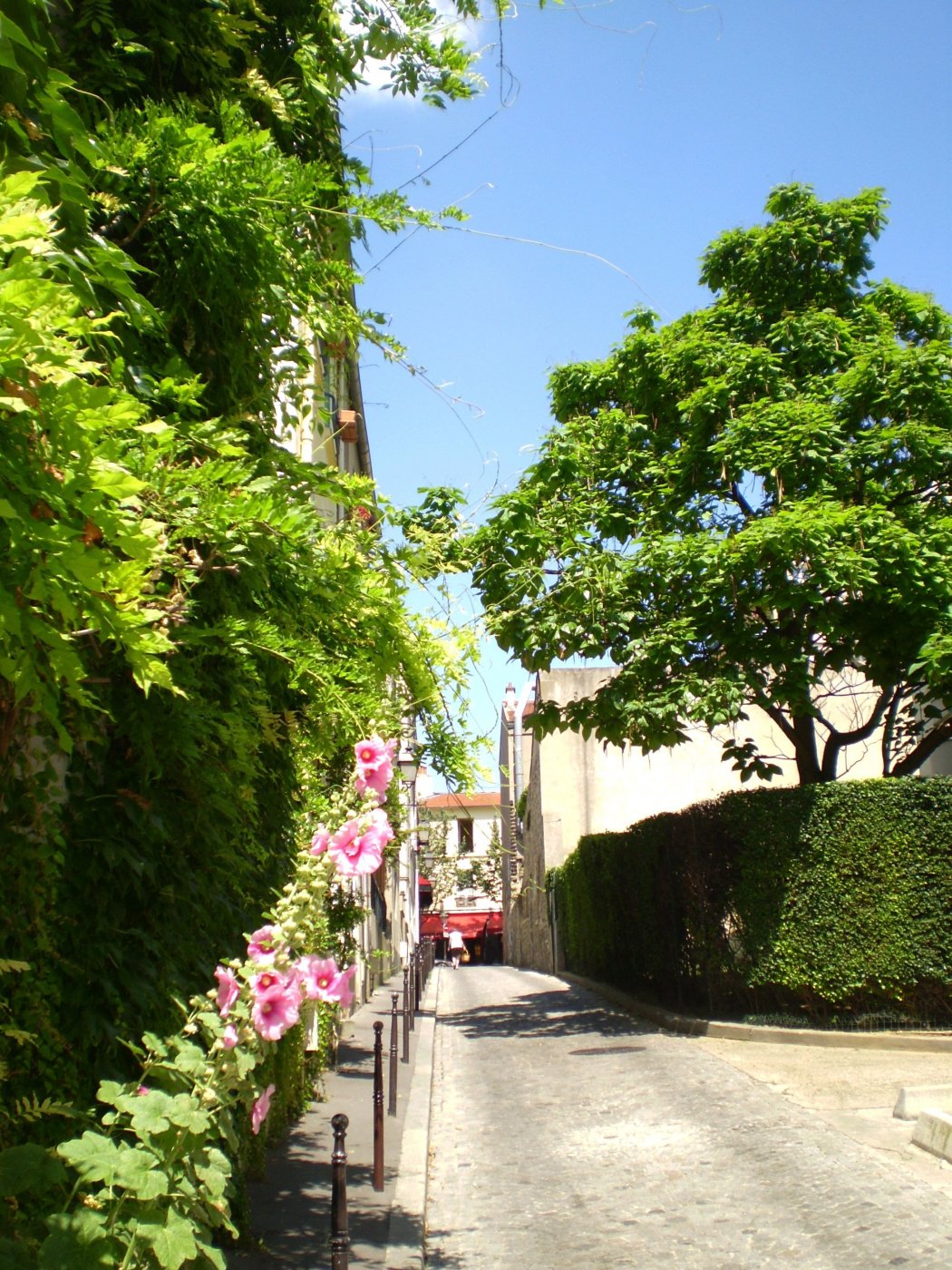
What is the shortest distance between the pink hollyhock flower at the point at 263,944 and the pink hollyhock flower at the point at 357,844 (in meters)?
0.26

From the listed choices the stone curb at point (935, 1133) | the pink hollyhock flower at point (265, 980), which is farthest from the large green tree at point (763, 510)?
the pink hollyhock flower at point (265, 980)

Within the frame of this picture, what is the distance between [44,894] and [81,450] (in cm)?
209

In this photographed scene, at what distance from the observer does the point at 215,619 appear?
14.6ft

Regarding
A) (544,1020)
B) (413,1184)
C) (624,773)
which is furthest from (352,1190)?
(624,773)

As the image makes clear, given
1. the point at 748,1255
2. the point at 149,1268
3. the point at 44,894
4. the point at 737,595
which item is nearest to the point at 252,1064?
the point at 149,1268

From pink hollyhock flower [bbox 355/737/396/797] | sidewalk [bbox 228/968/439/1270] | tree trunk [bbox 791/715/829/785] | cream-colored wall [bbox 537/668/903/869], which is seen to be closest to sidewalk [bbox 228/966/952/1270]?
sidewalk [bbox 228/968/439/1270]

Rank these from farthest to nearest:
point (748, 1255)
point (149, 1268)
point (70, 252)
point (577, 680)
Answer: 1. point (577, 680)
2. point (748, 1255)
3. point (70, 252)
4. point (149, 1268)

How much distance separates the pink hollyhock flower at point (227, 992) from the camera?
2986mm

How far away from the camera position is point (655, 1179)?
24.0 ft

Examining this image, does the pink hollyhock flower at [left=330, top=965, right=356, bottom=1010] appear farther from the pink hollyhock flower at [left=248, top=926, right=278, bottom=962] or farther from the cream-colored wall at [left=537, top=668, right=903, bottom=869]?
the cream-colored wall at [left=537, top=668, right=903, bottom=869]

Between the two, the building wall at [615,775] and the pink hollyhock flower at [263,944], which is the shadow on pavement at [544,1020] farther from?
the pink hollyhock flower at [263,944]

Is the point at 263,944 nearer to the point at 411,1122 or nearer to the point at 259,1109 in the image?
the point at 259,1109

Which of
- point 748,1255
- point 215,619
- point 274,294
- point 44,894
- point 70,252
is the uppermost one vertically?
point 274,294

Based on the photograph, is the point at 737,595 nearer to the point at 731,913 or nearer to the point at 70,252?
the point at 731,913
